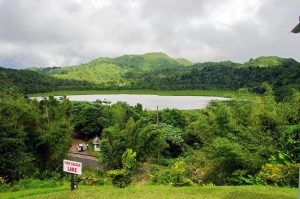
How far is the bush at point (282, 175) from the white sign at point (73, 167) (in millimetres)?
6331

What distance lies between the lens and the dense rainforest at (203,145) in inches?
481

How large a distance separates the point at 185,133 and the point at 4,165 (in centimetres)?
2438

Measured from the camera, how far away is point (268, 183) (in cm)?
1194

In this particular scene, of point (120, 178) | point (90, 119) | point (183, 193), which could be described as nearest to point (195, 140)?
point (90, 119)

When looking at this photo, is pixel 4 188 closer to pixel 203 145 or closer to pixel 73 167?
pixel 73 167

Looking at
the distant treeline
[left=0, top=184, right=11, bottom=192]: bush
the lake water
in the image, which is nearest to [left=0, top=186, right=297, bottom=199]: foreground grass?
[left=0, top=184, right=11, bottom=192]: bush

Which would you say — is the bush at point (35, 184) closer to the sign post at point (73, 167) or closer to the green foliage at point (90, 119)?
the sign post at point (73, 167)

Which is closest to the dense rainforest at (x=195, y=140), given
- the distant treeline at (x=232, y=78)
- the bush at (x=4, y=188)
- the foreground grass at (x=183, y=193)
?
the foreground grass at (x=183, y=193)

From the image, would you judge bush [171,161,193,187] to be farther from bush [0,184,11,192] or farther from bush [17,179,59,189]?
bush [0,184,11,192]

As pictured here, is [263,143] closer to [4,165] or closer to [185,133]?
[4,165]

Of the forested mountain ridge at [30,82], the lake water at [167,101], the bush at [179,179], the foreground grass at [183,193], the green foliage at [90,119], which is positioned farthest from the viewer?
Answer: the forested mountain ridge at [30,82]

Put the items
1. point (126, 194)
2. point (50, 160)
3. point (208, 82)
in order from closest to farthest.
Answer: point (126, 194) → point (50, 160) → point (208, 82)

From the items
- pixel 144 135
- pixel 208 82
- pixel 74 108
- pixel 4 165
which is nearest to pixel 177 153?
pixel 144 135

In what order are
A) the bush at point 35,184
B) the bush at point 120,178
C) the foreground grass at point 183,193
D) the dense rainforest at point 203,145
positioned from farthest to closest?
the bush at point 35,184 → the dense rainforest at point 203,145 → the bush at point 120,178 → the foreground grass at point 183,193
